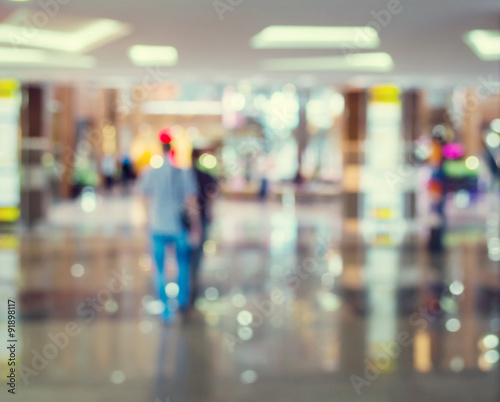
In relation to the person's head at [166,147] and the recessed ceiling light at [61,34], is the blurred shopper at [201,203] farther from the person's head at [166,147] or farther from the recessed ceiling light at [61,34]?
the recessed ceiling light at [61,34]

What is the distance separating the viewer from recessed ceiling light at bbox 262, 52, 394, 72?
7.08 meters

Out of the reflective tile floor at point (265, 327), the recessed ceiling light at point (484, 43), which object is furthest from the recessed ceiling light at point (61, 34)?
the recessed ceiling light at point (484, 43)

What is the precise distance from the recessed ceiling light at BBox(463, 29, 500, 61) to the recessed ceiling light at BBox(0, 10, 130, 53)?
298 cm

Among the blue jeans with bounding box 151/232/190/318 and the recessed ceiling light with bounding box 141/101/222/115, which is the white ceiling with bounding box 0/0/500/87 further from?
the recessed ceiling light with bounding box 141/101/222/115

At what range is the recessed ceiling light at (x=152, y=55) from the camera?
6.51m

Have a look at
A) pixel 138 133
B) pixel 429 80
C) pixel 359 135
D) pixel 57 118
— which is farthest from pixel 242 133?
pixel 429 80

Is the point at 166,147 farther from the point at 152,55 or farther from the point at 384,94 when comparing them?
the point at 384,94

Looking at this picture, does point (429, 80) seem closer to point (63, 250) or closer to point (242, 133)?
point (63, 250)

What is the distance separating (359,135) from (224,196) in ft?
43.8

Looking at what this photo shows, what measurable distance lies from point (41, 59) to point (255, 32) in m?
2.92

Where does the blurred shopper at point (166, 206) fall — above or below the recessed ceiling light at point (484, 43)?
below

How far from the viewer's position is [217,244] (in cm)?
1245

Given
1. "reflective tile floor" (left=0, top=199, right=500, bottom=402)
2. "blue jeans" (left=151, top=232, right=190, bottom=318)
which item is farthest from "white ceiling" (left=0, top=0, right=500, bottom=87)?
"reflective tile floor" (left=0, top=199, right=500, bottom=402)

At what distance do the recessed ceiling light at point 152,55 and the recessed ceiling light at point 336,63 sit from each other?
1063 millimetres
